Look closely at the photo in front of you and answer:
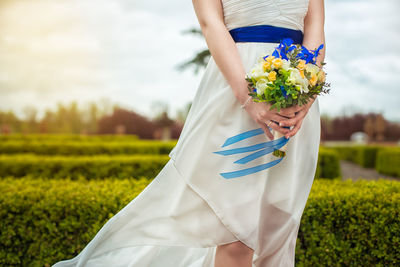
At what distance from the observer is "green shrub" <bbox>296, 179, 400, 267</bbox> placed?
283 centimetres

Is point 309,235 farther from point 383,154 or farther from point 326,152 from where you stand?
point 383,154

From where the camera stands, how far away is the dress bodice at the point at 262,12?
168cm

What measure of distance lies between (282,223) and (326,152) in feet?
27.5

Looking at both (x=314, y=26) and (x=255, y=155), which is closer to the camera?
(x=255, y=155)

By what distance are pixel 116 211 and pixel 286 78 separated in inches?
88.9

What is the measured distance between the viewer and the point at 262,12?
169 centimetres

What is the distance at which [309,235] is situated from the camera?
9.61 feet

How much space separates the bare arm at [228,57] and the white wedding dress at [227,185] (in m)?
0.11

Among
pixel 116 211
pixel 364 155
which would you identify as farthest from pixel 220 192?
pixel 364 155

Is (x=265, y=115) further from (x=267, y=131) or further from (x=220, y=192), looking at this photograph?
(x=220, y=192)

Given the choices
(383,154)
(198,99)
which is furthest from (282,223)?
(383,154)

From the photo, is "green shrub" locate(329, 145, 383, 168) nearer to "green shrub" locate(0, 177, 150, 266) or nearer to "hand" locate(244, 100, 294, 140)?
"green shrub" locate(0, 177, 150, 266)

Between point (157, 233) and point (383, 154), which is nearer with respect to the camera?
point (157, 233)

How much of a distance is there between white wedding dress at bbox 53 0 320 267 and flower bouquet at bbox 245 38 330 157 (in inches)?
10.4
